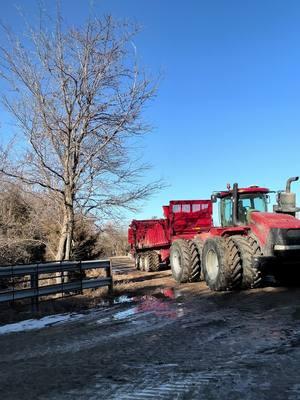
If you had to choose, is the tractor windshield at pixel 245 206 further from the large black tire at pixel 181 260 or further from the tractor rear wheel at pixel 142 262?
the tractor rear wheel at pixel 142 262

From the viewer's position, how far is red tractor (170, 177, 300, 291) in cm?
1200

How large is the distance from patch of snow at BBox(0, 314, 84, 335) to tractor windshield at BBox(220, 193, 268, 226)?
5.80m

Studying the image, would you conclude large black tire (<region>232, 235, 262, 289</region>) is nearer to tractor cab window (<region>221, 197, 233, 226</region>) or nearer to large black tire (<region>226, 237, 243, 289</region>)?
large black tire (<region>226, 237, 243, 289</region>)

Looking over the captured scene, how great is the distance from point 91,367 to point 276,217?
306 inches

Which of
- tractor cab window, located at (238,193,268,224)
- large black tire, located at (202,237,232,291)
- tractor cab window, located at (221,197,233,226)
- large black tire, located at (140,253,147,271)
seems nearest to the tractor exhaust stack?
tractor cab window, located at (238,193,268,224)

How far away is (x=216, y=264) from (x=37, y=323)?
5475 millimetres

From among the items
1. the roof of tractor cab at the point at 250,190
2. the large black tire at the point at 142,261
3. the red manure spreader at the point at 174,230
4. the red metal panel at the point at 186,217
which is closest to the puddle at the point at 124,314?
the roof of tractor cab at the point at 250,190

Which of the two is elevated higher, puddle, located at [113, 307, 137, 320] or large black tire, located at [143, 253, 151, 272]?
large black tire, located at [143, 253, 151, 272]

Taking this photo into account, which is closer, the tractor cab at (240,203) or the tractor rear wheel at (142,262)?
the tractor cab at (240,203)

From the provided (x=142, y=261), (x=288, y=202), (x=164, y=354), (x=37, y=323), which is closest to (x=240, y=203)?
(x=288, y=202)

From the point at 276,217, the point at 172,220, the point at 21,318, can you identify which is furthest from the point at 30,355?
the point at 172,220

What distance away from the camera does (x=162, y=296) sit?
1309 centimetres

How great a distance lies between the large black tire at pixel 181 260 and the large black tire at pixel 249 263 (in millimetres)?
3509

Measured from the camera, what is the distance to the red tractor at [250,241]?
12000 millimetres
